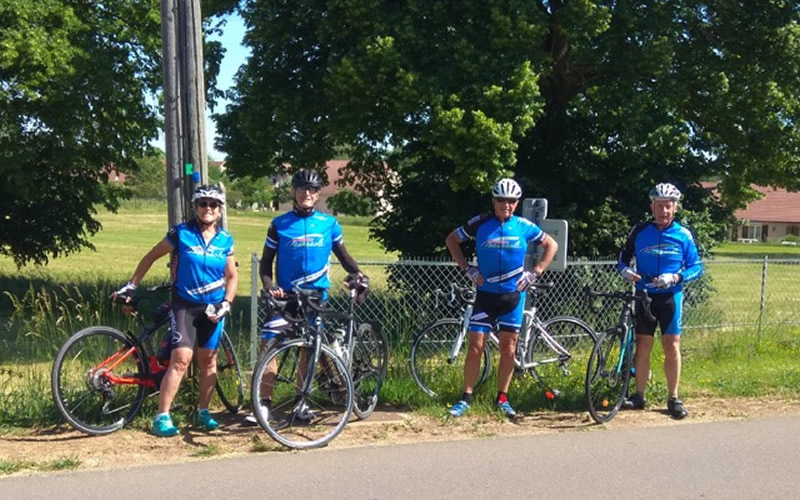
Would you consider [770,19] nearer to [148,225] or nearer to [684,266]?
[684,266]


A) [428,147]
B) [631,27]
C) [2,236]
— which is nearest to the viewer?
[631,27]

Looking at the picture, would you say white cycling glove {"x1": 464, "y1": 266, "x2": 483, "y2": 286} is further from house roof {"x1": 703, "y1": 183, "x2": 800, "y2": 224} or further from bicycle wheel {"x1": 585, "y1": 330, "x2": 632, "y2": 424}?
house roof {"x1": 703, "y1": 183, "x2": 800, "y2": 224}

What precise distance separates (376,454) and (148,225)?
191ft

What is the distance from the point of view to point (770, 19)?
503 inches

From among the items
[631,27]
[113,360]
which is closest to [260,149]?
[631,27]

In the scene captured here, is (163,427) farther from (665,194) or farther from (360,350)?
(665,194)

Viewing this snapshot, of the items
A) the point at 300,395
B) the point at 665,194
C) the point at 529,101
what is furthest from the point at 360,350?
the point at 529,101

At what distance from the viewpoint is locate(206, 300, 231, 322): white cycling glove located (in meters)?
5.94

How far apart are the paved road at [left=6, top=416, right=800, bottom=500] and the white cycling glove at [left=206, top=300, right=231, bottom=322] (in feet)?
3.42

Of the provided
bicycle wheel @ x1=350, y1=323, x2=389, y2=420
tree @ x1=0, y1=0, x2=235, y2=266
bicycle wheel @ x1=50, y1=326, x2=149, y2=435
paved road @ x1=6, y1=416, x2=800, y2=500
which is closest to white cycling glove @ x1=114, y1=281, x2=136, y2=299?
bicycle wheel @ x1=50, y1=326, x2=149, y2=435

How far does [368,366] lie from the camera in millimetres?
6840

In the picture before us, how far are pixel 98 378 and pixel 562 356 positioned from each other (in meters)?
4.04

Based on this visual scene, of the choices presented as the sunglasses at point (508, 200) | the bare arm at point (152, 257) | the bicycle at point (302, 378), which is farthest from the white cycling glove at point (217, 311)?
the sunglasses at point (508, 200)

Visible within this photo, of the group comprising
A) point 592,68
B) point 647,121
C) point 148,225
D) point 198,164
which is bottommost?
point 148,225
